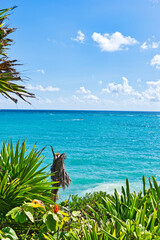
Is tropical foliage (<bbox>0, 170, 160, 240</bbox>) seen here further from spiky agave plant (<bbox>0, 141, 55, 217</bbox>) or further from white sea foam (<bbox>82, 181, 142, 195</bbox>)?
white sea foam (<bbox>82, 181, 142, 195</bbox>)

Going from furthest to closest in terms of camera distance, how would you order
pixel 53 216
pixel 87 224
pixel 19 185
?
pixel 19 185, pixel 87 224, pixel 53 216

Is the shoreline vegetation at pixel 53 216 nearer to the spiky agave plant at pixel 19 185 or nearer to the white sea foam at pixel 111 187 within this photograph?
the spiky agave plant at pixel 19 185

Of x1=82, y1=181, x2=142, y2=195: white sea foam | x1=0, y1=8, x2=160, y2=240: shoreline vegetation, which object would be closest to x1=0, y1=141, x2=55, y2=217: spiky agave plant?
x1=0, y1=8, x2=160, y2=240: shoreline vegetation

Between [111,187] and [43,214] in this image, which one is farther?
[111,187]

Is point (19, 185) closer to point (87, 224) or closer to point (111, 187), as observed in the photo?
point (87, 224)

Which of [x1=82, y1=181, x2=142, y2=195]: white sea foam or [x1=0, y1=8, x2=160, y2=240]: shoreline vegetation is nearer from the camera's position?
[x1=0, y1=8, x2=160, y2=240]: shoreline vegetation

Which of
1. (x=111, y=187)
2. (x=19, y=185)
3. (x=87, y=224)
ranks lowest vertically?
(x=111, y=187)

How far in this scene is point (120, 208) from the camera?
284 cm

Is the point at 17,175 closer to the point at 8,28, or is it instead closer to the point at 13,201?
the point at 13,201

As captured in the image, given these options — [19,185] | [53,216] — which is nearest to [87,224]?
[53,216]

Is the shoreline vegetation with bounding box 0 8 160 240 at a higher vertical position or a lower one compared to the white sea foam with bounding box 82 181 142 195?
higher

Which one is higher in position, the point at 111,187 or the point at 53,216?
the point at 53,216

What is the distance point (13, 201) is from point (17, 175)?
0.46 meters

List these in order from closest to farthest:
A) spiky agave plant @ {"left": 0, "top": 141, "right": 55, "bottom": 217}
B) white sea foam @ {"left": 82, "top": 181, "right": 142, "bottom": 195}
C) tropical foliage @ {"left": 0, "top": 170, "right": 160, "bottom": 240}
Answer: tropical foliage @ {"left": 0, "top": 170, "right": 160, "bottom": 240}, spiky agave plant @ {"left": 0, "top": 141, "right": 55, "bottom": 217}, white sea foam @ {"left": 82, "top": 181, "right": 142, "bottom": 195}
